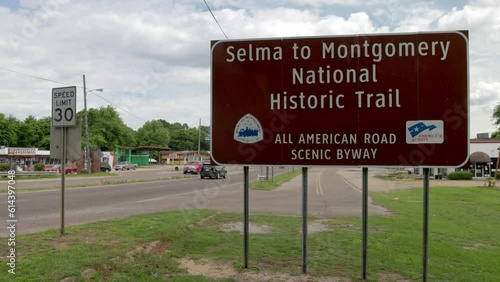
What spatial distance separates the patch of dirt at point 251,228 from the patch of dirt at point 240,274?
3.33 meters

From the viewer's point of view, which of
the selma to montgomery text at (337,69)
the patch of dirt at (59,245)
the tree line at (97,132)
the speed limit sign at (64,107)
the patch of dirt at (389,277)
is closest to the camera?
the selma to montgomery text at (337,69)

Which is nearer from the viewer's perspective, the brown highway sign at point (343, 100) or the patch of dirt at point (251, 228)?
the brown highway sign at point (343, 100)

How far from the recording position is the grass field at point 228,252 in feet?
19.5

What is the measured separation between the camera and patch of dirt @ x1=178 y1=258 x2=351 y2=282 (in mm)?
5961

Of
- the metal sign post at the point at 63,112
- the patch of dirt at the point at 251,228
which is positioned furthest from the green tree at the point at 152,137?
the metal sign post at the point at 63,112

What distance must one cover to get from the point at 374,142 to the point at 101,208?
1100 centimetres

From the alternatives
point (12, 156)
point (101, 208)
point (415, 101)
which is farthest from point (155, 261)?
point (12, 156)

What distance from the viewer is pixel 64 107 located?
8562 mm

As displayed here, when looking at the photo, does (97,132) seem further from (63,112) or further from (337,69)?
(337,69)

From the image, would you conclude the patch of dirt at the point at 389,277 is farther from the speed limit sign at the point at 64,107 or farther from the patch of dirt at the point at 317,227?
the speed limit sign at the point at 64,107

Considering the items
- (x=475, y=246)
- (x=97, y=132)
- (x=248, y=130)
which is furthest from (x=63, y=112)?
(x=97, y=132)

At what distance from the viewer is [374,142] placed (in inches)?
231

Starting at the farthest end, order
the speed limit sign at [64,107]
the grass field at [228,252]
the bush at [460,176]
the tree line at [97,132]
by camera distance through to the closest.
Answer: the tree line at [97,132] < the bush at [460,176] < the speed limit sign at [64,107] < the grass field at [228,252]

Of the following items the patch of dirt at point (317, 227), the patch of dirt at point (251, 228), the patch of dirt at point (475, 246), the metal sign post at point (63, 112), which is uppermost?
the metal sign post at point (63, 112)
